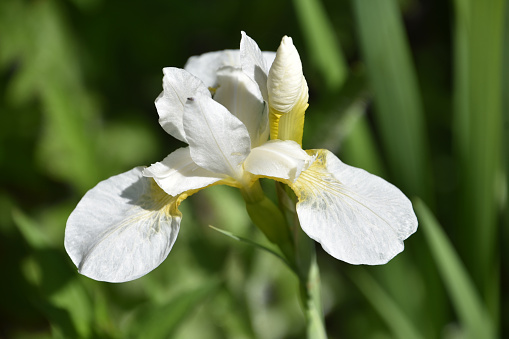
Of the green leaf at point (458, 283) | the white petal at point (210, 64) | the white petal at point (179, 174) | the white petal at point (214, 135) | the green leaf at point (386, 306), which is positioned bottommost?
the green leaf at point (386, 306)

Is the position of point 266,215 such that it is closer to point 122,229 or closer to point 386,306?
point 122,229

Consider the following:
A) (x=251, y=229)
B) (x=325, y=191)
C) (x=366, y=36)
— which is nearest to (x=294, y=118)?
(x=325, y=191)

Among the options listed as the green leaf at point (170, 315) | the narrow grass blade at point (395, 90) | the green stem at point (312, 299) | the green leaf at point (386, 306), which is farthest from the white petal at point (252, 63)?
the green leaf at point (386, 306)

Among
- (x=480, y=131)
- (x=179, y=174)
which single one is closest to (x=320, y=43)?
(x=480, y=131)

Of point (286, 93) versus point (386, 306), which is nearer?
point (286, 93)

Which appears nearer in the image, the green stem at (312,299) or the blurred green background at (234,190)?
the green stem at (312,299)

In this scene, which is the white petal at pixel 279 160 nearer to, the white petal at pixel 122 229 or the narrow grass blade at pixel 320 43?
the white petal at pixel 122 229
